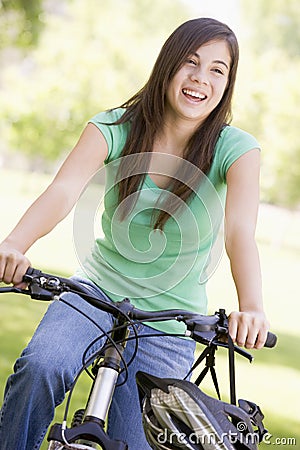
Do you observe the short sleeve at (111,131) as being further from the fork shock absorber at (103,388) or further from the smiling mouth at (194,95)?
the fork shock absorber at (103,388)

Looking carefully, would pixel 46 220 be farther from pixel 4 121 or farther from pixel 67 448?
pixel 4 121

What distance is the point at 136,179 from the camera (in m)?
2.58

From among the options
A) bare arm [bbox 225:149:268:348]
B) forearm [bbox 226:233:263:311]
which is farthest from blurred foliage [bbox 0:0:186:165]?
forearm [bbox 226:233:263:311]

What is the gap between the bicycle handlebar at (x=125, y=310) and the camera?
6.16 ft

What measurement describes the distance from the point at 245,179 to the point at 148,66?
26.1 m

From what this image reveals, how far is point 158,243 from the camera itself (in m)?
2.59

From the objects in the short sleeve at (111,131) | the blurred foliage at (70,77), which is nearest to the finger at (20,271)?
the short sleeve at (111,131)

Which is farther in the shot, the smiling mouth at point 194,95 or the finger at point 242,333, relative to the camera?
the smiling mouth at point 194,95

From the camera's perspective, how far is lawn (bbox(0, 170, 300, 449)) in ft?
22.4

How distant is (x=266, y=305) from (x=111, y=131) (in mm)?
13149

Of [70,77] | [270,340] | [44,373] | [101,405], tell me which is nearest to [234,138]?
[270,340]

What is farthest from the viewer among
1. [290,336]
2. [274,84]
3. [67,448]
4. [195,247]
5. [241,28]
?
[241,28]

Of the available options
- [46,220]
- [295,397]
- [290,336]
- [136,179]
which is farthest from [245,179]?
[290,336]

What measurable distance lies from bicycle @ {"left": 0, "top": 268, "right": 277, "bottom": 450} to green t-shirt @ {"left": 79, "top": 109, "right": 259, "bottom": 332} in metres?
0.60
